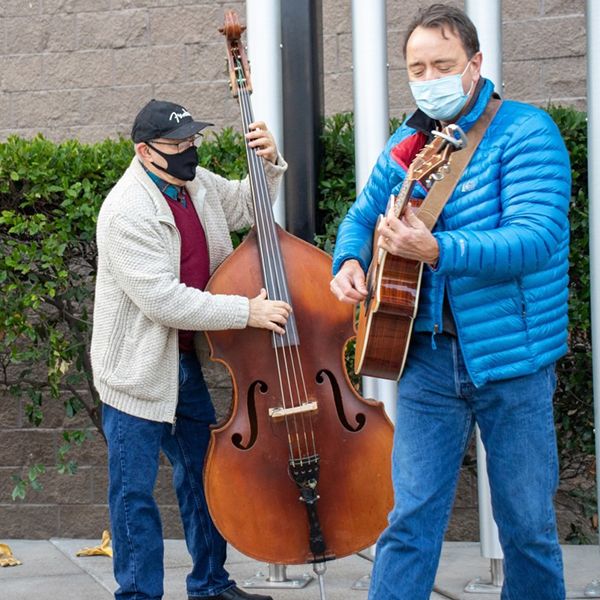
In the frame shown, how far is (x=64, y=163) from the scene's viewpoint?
483cm

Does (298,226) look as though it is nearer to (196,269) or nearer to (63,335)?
(196,269)

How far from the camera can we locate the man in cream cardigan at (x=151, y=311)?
154 inches

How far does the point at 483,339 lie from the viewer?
3082mm

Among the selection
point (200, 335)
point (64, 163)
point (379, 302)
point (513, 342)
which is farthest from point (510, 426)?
point (64, 163)

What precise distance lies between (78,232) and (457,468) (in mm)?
2212

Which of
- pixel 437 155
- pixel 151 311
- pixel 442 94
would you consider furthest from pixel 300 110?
pixel 437 155

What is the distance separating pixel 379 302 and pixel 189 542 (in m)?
1.59

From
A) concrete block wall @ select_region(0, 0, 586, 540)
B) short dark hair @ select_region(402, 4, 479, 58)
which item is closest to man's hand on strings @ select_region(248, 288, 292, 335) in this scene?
short dark hair @ select_region(402, 4, 479, 58)

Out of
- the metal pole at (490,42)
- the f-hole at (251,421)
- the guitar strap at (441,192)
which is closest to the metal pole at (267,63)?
the metal pole at (490,42)

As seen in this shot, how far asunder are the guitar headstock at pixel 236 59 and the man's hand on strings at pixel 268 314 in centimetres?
73

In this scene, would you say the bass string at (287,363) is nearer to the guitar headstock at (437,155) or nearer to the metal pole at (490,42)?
the metal pole at (490,42)

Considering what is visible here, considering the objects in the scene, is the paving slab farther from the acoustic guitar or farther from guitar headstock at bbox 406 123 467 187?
guitar headstock at bbox 406 123 467 187

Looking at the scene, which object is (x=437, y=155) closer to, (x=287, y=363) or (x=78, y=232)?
(x=287, y=363)

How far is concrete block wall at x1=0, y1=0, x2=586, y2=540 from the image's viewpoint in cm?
562
